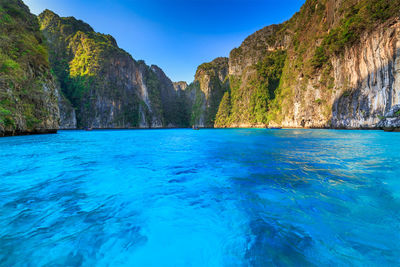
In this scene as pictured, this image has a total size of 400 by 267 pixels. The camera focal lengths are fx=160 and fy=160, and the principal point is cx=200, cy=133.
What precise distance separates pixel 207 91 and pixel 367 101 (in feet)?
327

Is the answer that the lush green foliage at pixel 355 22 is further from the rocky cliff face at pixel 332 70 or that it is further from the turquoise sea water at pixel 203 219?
the turquoise sea water at pixel 203 219

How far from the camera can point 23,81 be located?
19281 mm

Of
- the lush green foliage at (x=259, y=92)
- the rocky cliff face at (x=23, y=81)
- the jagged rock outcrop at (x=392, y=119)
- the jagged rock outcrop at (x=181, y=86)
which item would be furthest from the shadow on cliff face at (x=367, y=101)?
the jagged rock outcrop at (x=181, y=86)

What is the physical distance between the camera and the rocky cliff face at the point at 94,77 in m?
80.6

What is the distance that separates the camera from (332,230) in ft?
8.53

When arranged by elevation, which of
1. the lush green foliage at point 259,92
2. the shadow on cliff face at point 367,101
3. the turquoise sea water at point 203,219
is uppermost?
the lush green foliage at point 259,92

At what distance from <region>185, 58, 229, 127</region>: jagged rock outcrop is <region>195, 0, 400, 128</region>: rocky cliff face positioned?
3377 centimetres

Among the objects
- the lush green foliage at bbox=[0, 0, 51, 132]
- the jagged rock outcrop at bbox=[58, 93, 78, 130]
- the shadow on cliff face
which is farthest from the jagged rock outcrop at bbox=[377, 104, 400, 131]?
the jagged rock outcrop at bbox=[58, 93, 78, 130]

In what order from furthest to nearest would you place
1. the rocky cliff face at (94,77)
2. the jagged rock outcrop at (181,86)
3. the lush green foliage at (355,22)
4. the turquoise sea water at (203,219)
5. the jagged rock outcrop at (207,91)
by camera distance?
the jagged rock outcrop at (181,86) → the jagged rock outcrop at (207,91) → the rocky cliff face at (94,77) → the lush green foliage at (355,22) → the turquoise sea water at (203,219)

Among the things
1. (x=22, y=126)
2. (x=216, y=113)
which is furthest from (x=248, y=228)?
(x=216, y=113)

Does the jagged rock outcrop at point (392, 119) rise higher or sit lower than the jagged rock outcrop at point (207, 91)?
lower

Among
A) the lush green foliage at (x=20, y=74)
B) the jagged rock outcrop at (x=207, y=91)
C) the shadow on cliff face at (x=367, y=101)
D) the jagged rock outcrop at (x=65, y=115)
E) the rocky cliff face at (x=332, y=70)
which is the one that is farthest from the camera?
the jagged rock outcrop at (x=207, y=91)

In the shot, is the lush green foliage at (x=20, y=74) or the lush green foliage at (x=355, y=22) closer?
the lush green foliage at (x=20, y=74)

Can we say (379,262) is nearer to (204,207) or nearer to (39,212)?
(204,207)
